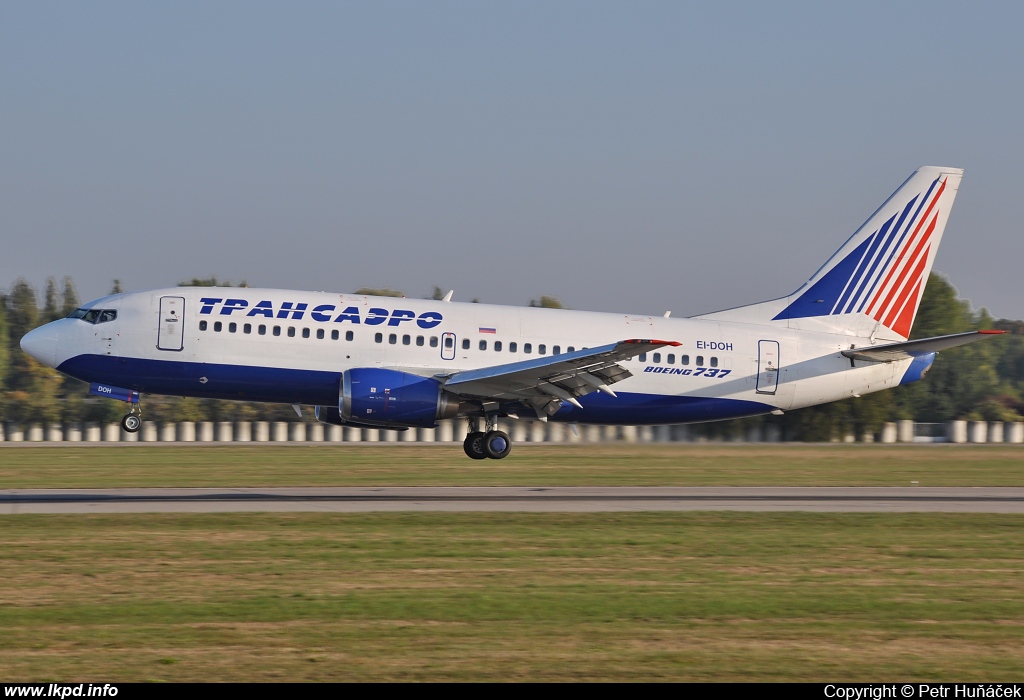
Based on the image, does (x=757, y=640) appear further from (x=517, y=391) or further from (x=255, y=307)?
(x=255, y=307)

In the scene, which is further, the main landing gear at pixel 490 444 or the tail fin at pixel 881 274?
the tail fin at pixel 881 274

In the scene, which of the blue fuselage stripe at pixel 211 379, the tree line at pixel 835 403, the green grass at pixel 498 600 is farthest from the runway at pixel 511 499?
the tree line at pixel 835 403

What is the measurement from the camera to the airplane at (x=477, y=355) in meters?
29.7

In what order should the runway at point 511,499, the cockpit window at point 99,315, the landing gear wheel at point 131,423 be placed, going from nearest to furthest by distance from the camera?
the runway at point 511,499
the landing gear wheel at point 131,423
the cockpit window at point 99,315

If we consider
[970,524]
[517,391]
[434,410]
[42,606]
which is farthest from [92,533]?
[970,524]

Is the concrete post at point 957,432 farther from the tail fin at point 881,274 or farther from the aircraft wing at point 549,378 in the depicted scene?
the aircraft wing at point 549,378

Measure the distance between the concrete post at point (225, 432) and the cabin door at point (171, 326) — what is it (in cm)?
3782

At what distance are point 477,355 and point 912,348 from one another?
12467mm

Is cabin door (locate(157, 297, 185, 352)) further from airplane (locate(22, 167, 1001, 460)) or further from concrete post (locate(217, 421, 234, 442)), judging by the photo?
concrete post (locate(217, 421, 234, 442))

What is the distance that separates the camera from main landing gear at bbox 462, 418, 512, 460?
1214 inches

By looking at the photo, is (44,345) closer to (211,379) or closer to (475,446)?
(211,379)

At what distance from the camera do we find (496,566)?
17.7m

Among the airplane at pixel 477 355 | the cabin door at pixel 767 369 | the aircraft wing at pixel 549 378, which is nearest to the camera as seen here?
the aircraft wing at pixel 549 378
